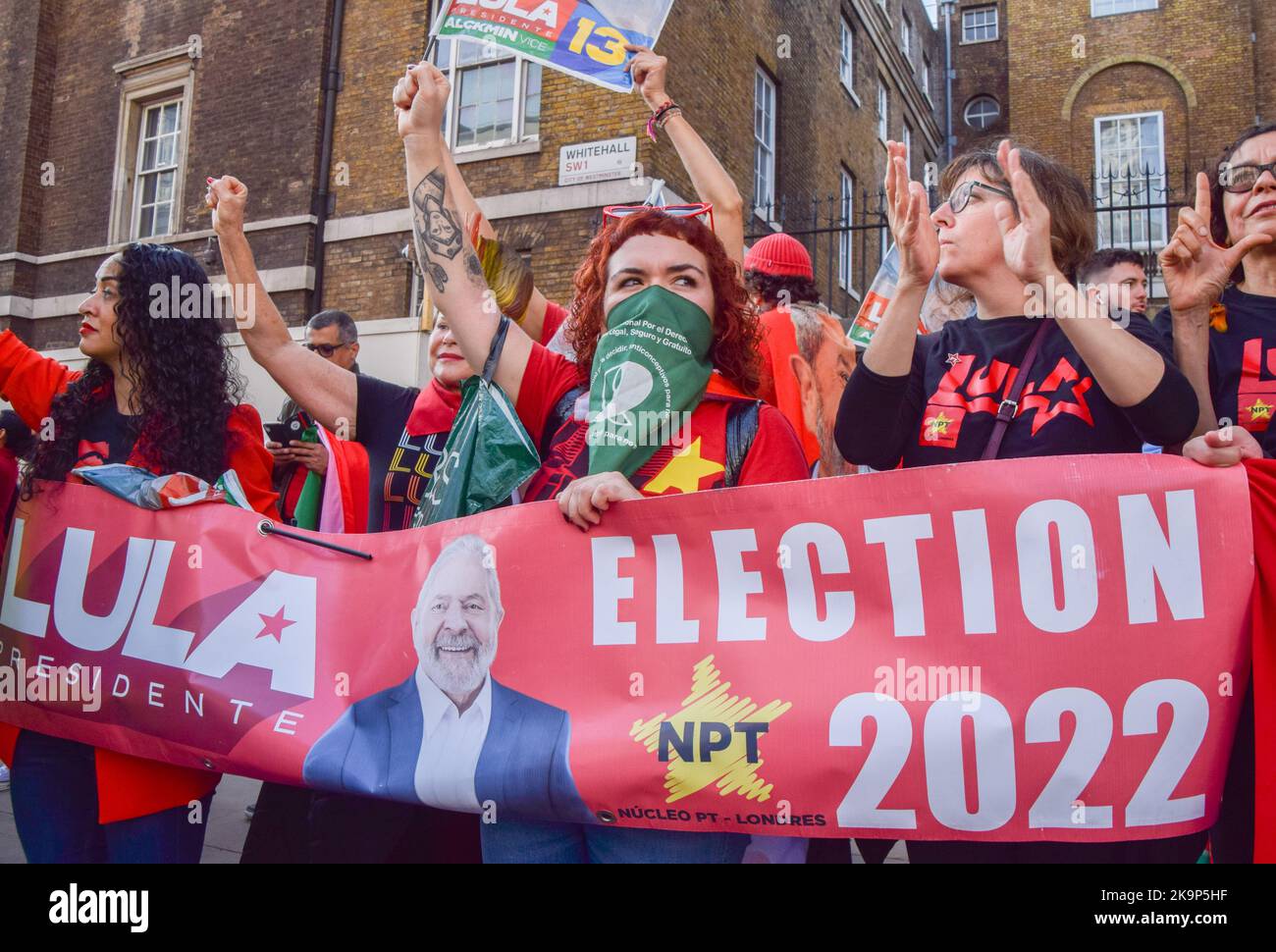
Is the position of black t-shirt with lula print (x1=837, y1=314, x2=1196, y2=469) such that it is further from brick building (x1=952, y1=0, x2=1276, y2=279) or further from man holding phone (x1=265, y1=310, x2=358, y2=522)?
brick building (x1=952, y1=0, x2=1276, y2=279)

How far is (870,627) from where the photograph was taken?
2.01 metres

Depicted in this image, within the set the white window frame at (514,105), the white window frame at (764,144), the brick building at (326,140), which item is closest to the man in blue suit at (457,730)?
the brick building at (326,140)

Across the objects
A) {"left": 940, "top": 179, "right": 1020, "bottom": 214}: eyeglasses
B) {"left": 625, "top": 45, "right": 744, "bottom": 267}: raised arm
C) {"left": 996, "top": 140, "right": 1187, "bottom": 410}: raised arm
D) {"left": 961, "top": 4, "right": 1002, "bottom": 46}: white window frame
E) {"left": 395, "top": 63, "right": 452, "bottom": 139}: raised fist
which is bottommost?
{"left": 996, "top": 140, "right": 1187, "bottom": 410}: raised arm

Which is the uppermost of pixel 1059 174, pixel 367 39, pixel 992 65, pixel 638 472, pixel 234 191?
pixel 992 65

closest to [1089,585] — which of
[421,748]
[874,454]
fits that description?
[874,454]

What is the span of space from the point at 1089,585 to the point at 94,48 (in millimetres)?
17409

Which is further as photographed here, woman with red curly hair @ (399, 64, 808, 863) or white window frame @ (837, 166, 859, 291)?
white window frame @ (837, 166, 859, 291)

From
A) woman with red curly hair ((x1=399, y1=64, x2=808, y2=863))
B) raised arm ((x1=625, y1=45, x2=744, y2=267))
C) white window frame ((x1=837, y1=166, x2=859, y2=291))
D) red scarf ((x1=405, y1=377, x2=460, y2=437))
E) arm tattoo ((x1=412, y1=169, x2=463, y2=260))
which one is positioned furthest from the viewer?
white window frame ((x1=837, y1=166, x2=859, y2=291))

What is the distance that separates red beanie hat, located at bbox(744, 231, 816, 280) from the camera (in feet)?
13.4

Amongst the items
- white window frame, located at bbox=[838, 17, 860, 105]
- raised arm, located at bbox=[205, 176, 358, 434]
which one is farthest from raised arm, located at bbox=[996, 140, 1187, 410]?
white window frame, located at bbox=[838, 17, 860, 105]

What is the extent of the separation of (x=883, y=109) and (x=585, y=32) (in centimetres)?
2003

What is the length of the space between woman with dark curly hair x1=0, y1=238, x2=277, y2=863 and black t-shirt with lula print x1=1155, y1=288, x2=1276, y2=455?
2.51 meters

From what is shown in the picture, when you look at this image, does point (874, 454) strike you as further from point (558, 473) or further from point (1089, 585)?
point (558, 473)

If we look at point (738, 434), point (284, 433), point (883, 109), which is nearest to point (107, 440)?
point (284, 433)
